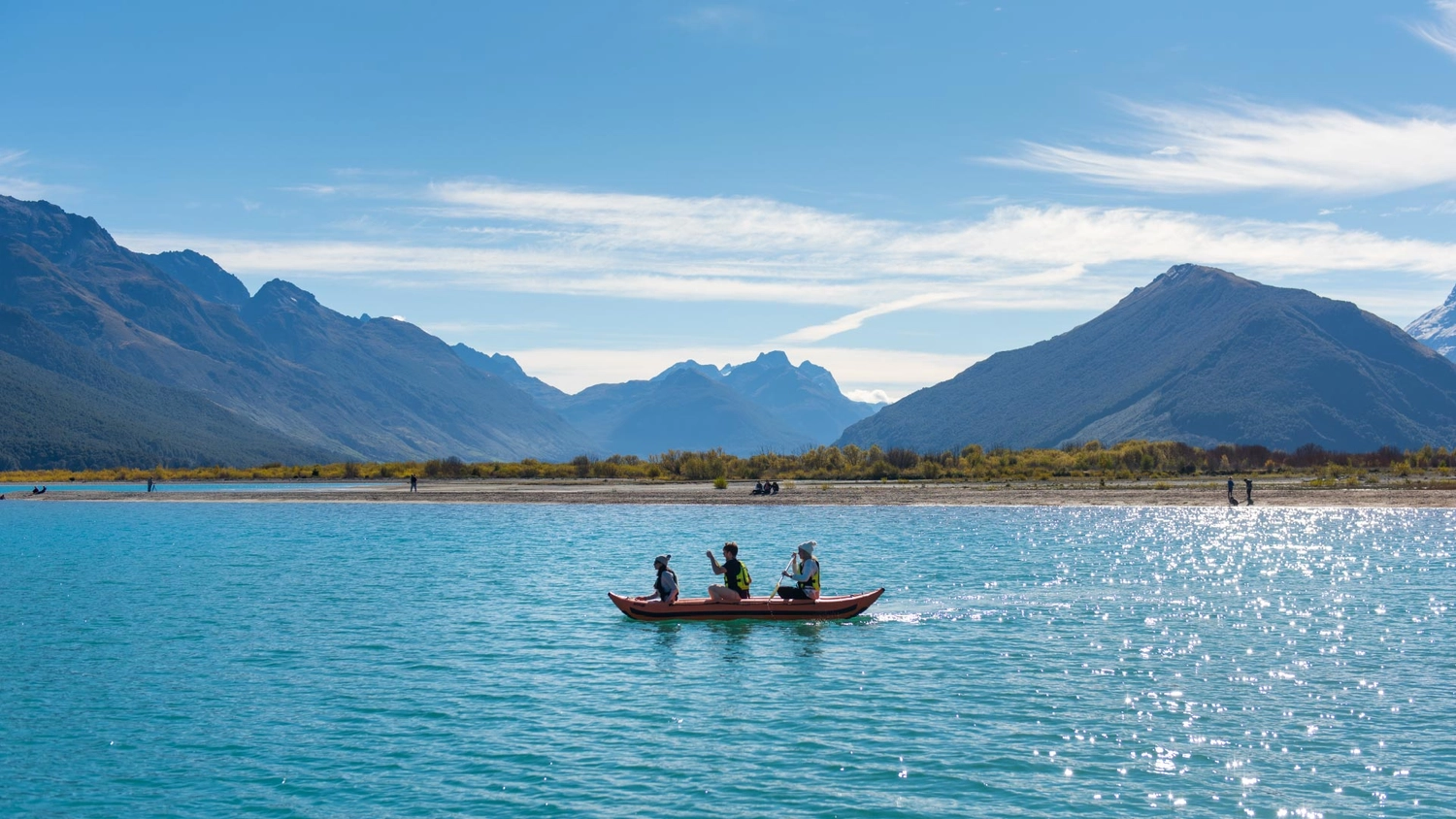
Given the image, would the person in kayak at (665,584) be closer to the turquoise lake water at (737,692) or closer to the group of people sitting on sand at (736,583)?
the group of people sitting on sand at (736,583)

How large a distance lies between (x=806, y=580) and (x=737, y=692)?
7763mm

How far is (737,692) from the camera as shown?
819 inches

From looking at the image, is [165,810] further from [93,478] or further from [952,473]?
[93,478]

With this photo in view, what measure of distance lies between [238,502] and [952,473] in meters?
63.3

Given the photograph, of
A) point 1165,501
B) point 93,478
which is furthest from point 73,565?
point 93,478

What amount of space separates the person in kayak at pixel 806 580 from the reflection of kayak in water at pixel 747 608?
13.4 inches

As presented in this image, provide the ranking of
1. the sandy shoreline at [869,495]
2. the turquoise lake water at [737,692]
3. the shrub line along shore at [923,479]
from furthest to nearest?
the shrub line along shore at [923,479] < the sandy shoreline at [869,495] < the turquoise lake water at [737,692]

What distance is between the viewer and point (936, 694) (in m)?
19.7

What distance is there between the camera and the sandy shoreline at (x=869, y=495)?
70812 mm

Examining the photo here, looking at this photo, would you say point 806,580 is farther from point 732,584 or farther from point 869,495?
point 869,495

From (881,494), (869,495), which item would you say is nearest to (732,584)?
(869,495)

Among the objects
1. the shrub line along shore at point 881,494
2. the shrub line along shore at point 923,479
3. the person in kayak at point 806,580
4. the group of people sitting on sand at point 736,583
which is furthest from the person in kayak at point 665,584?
the shrub line along shore at point 923,479

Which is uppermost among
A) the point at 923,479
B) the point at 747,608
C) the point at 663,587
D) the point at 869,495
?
the point at 923,479

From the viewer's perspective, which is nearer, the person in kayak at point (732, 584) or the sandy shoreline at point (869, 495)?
the person in kayak at point (732, 584)
